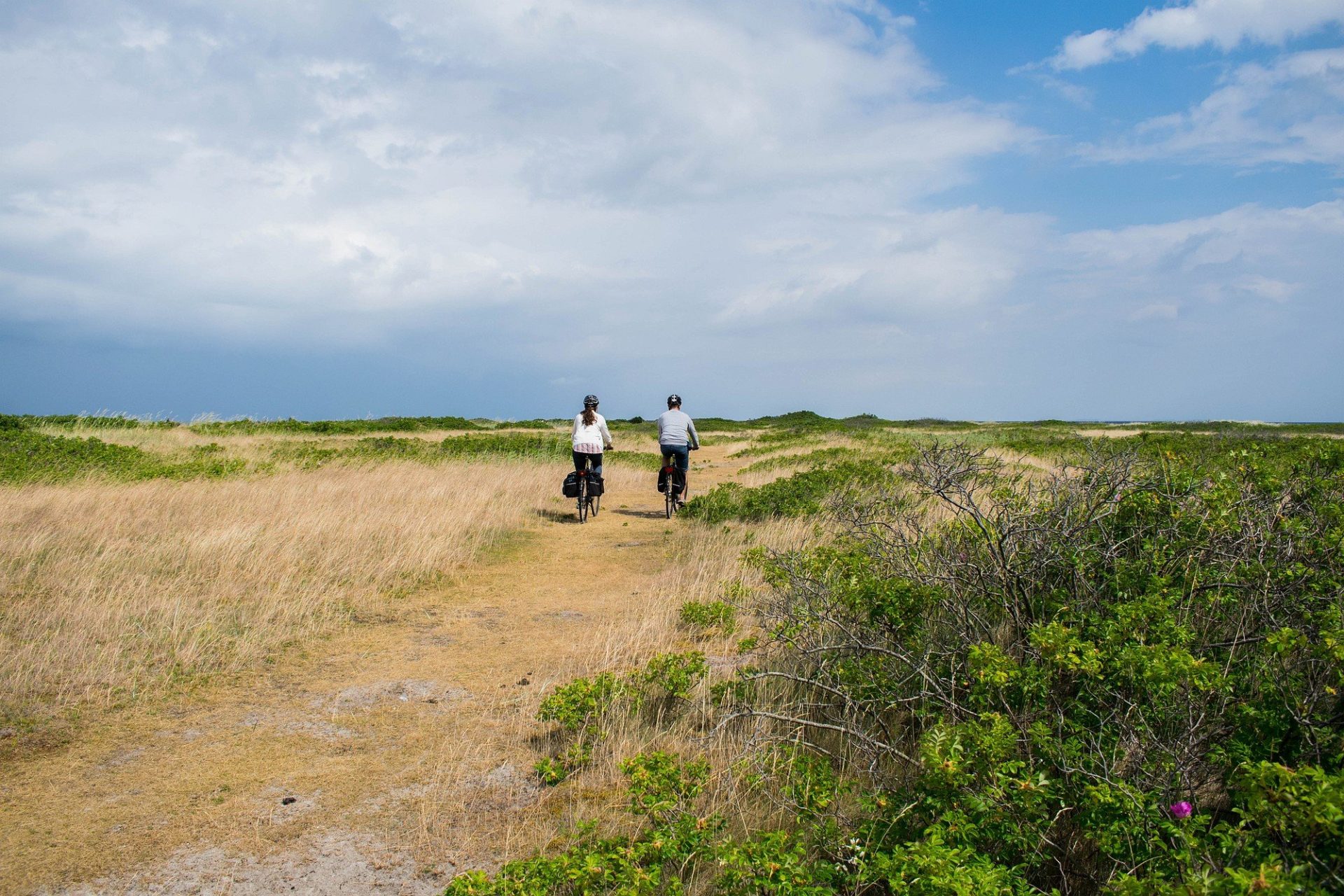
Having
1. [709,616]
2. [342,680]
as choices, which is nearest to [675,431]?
[709,616]

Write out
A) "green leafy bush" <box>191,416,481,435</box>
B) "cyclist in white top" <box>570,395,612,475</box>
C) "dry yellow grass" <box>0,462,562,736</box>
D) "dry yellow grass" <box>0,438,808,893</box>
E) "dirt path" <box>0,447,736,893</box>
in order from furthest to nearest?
"green leafy bush" <box>191,416,481,435</box>
"cyclist in white top" <box>570,395,612,475</box>
"dry yellow grass" <box>0,462,562,736</box>
"dry yellow grass" <box>0,438,808,893</box>
"dirt path" <box>0,447,736,893</box>

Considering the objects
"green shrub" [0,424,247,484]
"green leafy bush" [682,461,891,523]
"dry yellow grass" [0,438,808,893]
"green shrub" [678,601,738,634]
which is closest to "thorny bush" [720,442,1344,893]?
"dry yellow grass" [0,438,808,893]

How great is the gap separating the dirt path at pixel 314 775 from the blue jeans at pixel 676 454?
6.80 metres

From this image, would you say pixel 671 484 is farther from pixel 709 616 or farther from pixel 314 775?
pixel 314 775

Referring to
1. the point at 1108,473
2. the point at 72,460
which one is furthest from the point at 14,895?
the point at 72,460

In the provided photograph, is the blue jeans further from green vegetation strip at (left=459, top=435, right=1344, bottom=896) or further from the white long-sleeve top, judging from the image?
green vegetation strip at (left=459, top=435, right=1344, bottom=896)

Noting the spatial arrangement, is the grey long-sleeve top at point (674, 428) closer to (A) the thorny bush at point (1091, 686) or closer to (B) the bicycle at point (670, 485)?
(B) the bicycle at point (670, 485)

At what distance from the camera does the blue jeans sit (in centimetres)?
1505

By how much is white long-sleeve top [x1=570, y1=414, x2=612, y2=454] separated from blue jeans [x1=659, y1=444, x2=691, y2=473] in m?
1.25

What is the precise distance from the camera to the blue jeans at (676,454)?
15055 mm

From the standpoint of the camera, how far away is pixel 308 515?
39.4ft

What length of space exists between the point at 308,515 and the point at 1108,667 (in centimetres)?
1138

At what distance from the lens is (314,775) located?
512 cm

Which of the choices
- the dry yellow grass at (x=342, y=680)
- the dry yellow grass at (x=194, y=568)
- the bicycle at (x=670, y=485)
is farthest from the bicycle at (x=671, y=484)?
the dry yellow grass at (x=194, y=568)
